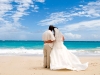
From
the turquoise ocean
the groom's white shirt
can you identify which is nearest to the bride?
the groom's white shirt

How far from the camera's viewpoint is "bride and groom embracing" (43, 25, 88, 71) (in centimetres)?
848

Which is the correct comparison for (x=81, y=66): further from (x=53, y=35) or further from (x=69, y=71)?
(x=53, y=35)

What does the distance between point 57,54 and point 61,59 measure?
314mm

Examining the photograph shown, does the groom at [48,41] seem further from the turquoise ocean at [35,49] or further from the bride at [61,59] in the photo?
the turquoise ocean at [35,49]

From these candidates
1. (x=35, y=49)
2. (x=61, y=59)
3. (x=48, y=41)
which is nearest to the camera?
(x=61, y=59)

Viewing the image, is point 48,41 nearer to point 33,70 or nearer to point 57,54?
point 57,54

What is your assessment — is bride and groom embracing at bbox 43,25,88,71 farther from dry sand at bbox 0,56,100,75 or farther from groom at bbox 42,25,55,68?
dry sand at bbox 0,56,100,75

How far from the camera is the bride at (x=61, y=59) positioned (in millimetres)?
8367

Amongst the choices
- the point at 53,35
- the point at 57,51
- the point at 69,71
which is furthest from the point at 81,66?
the point at 53,35

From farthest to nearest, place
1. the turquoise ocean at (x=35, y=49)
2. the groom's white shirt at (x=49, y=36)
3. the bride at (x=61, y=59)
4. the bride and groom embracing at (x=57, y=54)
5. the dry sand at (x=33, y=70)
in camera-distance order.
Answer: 1. the turquoise ocean at (x=35, y=49)
2. the groom's white shirt at (x=49, y=36)
3. the bride and groom embracing at (x=57, y=54)
4. the bride at (x=61, y=59)
5. the dry sand at (x=33, y=70)

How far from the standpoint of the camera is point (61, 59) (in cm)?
864

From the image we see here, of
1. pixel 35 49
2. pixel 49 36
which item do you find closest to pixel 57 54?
pixel 49 36

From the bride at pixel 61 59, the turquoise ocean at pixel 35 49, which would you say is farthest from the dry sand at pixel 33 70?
the turquoise ocean at pixel 35 49

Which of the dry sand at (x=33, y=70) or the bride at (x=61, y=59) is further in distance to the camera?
the bride at (x=61, y=59)
